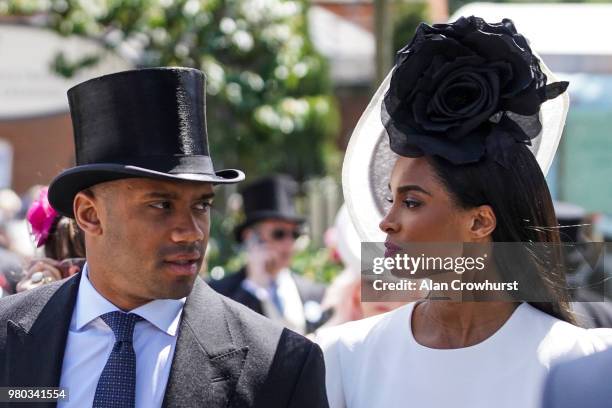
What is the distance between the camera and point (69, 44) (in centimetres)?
901

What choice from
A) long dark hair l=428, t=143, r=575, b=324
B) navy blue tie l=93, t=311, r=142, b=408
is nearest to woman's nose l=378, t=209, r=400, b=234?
long dark hair l=428, t=143, r=575, b=324

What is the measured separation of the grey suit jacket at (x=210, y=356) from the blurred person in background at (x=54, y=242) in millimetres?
660

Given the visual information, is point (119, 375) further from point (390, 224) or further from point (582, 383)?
point (582, 383)

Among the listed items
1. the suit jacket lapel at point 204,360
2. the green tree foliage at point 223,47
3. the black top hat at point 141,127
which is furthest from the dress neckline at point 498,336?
the green tree foliage at point 223,47

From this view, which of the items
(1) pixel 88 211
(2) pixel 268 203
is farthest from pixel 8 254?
(1) pixel 88 211

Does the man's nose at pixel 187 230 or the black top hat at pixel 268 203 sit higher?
the man's nose at pixel 187 230

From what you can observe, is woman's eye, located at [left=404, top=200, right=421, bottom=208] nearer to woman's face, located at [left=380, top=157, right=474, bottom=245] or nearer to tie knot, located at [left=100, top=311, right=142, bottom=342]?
woman's face, located at [left=380, top=157, right=474, bottom=245]

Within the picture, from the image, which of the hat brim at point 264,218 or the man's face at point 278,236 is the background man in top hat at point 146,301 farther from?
the hat brim at point 264,218

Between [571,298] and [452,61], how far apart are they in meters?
0.65

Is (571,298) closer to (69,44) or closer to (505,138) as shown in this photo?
(505,138)

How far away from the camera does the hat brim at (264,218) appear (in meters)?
7.34

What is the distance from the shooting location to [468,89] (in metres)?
2.61

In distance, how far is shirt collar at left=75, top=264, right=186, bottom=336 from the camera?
9.10ft

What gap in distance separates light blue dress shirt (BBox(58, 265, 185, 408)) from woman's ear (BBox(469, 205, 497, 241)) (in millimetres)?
787
